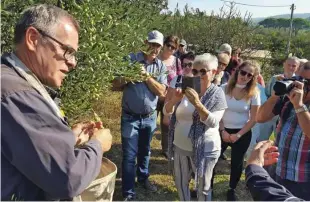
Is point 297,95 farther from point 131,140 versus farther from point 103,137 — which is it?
point 131,140

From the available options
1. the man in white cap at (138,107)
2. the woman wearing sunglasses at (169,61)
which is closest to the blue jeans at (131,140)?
the man in white cap at (138,107)

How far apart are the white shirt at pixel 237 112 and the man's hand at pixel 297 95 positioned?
190 centimetres

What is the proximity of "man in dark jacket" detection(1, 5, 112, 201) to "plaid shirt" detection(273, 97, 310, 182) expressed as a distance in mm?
1821

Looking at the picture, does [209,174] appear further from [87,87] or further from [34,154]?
[34,154]

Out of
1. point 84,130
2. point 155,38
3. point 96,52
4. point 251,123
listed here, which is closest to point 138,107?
point 155,38

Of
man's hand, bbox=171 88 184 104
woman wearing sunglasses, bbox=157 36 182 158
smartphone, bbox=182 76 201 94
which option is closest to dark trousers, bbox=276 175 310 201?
smartphone, bbox=182 76 201 94

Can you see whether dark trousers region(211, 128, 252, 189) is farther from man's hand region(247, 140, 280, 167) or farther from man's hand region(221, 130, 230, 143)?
man's hand region(247, 140, 280, 167)

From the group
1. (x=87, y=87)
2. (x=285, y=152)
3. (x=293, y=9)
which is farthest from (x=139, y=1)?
(x=293, y=9)

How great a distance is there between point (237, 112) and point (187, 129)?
1.23 meters

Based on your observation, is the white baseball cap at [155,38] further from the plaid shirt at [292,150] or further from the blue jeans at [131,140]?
the plaid shirt at [292,150]

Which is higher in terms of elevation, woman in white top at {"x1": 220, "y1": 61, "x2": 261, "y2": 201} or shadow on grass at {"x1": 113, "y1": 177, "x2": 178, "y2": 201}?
woman in white top at {"x1": 220, "y1": 61, "x2": 261, "y2": 201}

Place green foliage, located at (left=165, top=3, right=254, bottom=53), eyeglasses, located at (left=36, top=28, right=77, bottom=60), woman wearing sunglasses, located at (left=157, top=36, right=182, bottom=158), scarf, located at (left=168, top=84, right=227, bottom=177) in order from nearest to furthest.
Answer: eyeglasses, located at (left=36, top=28, right=77, bottom=60), scarf, located at (left=168, top=84, right=227, bottom=177), woman wearing sunglasses, located at (left=157, top=36, right=182, bottom=158), green foliage, located at (left=165, top=3, right=254, bottom=53)

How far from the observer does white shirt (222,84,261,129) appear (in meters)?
4.72

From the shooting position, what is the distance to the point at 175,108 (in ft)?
12.8
